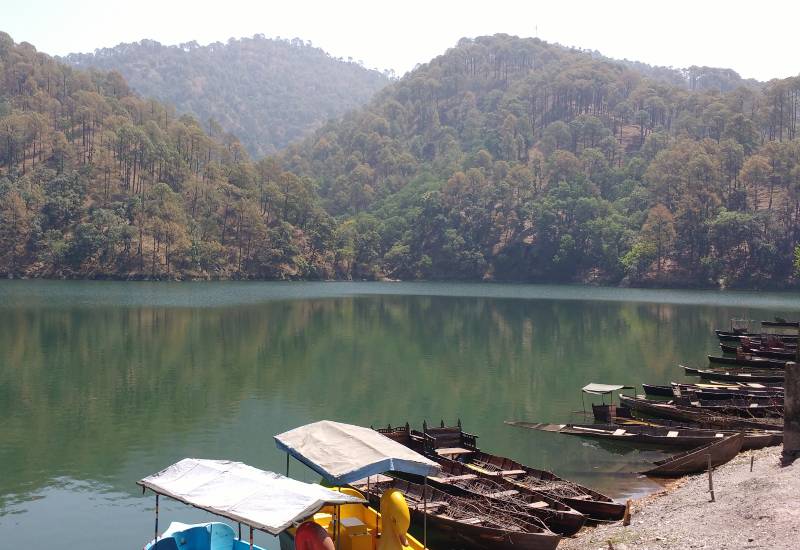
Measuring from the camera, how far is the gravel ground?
15070 mm

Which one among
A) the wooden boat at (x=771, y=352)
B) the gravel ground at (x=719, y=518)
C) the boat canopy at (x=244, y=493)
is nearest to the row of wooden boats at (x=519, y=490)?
the gravel ground at (x=719, y=518)

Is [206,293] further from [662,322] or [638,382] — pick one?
[638,382]

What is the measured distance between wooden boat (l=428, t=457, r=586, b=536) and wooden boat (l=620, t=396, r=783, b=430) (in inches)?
503

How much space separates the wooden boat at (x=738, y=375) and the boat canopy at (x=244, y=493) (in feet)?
109

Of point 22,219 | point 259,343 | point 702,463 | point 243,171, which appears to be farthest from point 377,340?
point 243,171

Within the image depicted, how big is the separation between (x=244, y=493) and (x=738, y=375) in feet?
114

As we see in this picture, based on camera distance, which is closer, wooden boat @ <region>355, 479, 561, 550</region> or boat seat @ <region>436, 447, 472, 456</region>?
wooden boat @ <region>355, 479, 561, 550</region>

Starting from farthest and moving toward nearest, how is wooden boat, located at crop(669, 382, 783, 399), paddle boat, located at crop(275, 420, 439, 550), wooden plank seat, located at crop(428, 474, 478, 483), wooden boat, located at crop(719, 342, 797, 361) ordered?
wooden boat, located at crop(719, 342, 797, 361) → wooden boat, located at crop(669, 382, 783, 399) → wooden plank seat, located at crop(428, 474, 478, 483) → paddle boat, located at crop(275, 420, 439, 550)

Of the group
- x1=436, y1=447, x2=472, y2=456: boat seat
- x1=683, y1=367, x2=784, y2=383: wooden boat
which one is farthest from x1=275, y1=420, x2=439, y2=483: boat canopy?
x1=683, y1=367, x2=784, y2=383: wooden boat

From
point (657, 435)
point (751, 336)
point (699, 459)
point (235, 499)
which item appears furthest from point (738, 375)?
point (235, 499)

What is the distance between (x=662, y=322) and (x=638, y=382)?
33.1 m

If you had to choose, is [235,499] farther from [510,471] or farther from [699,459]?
[699,459]

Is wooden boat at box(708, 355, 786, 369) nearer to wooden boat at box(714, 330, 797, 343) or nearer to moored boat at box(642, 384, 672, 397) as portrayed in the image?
wooden boat at box(714, 330, 797, 343)

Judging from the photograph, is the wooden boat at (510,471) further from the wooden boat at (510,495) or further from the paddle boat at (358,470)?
the paddle boat at (358,470)
